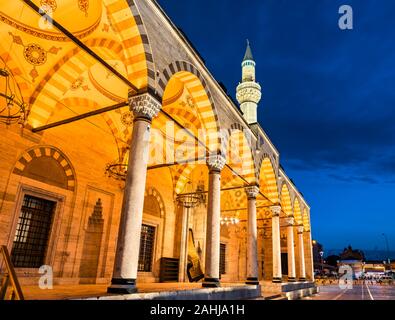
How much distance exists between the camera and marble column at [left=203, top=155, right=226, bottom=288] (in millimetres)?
8109

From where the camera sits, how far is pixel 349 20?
A: 13.0 feet

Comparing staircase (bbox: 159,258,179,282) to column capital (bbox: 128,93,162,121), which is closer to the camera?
column capital (bbox: 128,93,162,121)

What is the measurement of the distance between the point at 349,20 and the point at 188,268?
37.9 ft

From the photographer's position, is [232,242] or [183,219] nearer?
[183,219]

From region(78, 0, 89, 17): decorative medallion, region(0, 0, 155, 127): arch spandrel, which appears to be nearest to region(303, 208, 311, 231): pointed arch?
region(0, 0, 155, 127): arch spandrel

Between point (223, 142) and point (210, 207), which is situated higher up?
point (223, 142)

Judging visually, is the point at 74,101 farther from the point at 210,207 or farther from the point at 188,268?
the point at 188,268

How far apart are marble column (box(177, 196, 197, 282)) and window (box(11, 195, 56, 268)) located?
20.0 ft

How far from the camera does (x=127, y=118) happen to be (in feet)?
34.9

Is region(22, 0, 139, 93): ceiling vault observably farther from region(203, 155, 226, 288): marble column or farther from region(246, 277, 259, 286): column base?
region(246, 277, 259, 286): column base

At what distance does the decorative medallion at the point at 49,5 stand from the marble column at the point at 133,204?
269 centimetres

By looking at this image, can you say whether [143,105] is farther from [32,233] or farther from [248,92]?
[248,92]
